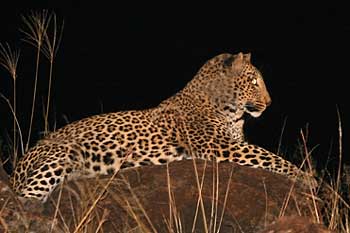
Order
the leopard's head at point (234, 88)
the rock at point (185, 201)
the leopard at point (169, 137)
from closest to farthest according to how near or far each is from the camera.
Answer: the rock at point (185, 201) < the leopard at point (169, 137) < the leopard's head at point (234, 88)

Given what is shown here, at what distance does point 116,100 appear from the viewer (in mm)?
23906

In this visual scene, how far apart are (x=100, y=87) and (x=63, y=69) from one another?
1220 mm

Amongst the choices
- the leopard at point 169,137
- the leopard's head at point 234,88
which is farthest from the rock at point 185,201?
the leopard's head at point 234,88

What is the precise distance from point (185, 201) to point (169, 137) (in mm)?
1834

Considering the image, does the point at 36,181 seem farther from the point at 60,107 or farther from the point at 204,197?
the point at 60,107

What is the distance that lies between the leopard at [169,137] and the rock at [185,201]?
1.24ft

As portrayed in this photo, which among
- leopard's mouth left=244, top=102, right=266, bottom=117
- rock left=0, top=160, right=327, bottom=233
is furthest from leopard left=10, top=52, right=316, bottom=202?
rock left=0, top=160, right=327, bottom=233

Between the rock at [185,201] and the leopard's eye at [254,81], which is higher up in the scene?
the leopard's eye at [254,81]

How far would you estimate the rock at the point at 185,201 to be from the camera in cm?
730

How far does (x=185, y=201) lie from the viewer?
7688mm

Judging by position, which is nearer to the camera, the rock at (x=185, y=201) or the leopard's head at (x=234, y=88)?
the rock at (x=185, y=201)

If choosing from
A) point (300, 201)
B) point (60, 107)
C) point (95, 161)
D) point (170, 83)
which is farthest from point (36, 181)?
point (170, 83)

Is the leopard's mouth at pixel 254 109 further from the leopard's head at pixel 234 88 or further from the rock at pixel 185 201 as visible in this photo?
the rock at pixel 185 201

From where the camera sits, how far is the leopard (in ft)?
28.9
